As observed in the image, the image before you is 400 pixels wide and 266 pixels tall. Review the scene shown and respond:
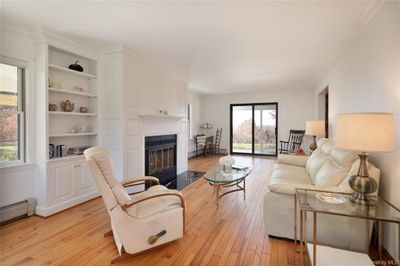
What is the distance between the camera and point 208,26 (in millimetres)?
2629

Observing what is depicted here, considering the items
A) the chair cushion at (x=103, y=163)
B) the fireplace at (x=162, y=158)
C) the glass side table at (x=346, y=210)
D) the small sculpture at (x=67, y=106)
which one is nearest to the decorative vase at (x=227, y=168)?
the fireplace at (x=162, y=158)

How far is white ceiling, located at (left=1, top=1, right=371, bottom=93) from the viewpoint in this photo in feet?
7.30

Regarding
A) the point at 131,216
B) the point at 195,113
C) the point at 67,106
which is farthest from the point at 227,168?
the point at 195,113

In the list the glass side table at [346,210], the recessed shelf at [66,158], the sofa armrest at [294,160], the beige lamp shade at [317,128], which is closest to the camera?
the glass side table at [346,210]

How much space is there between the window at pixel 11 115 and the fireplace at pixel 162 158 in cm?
187

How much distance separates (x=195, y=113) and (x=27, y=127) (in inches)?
231

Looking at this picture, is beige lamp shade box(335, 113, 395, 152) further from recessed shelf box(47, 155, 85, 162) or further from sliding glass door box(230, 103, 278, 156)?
sliding glass door box(230, 103, 278, 156)

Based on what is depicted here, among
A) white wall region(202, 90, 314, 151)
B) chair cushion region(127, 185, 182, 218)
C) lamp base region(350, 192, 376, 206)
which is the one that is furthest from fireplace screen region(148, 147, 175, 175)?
white wall region(202, 90, 314, 151)

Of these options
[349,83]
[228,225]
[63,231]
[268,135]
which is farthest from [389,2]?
[268,135]

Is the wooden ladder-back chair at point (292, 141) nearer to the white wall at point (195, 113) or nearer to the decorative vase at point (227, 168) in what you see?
the white wall at point (195, 113)

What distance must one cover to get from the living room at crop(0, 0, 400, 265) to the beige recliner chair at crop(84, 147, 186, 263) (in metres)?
0.01

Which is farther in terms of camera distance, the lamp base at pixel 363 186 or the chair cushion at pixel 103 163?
the chair cushion at pixel 103 163

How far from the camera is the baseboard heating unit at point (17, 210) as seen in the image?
2.60 metres

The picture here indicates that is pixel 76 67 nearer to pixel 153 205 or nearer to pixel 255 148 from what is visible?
pixel 153 205
